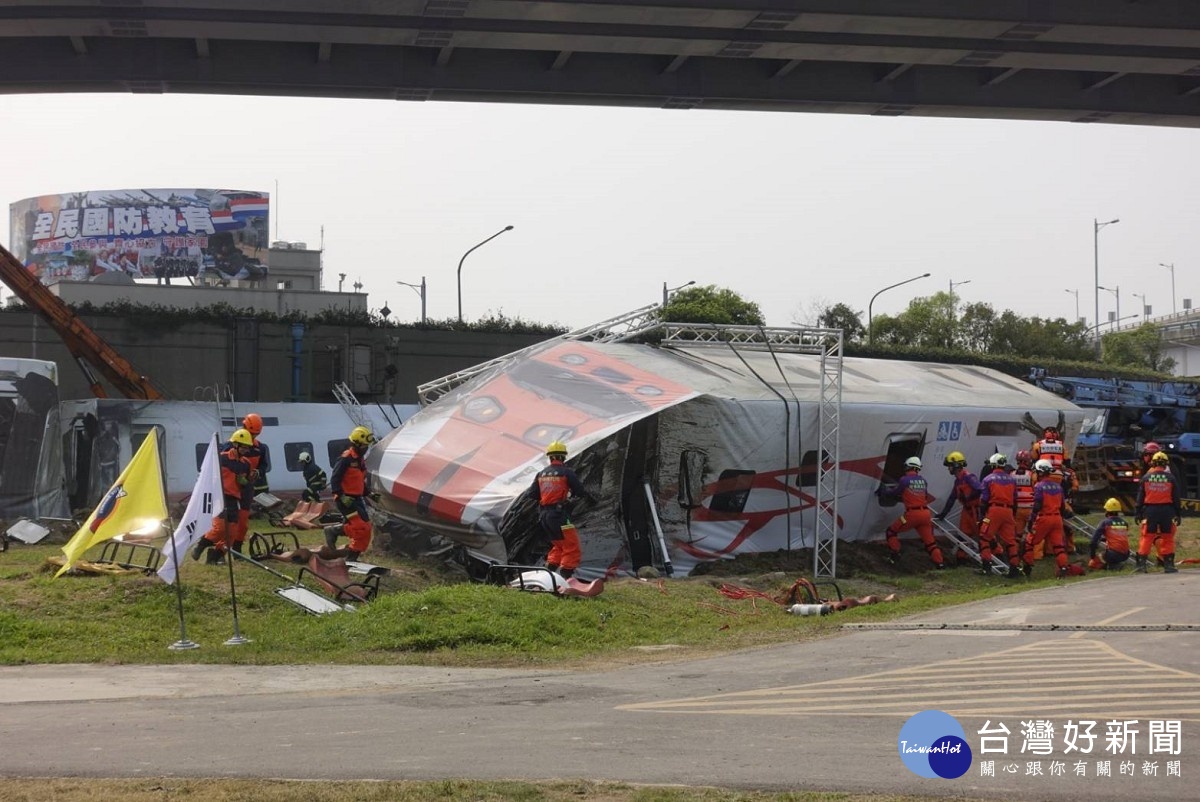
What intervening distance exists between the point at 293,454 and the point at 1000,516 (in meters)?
15.1

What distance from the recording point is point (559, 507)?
642 inches

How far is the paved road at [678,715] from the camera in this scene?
714 cm

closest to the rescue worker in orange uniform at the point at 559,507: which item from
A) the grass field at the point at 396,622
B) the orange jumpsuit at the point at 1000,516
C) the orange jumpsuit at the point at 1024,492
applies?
the grass field at the point at 396,622

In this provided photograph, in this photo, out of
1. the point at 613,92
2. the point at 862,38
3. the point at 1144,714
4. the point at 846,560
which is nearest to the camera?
the point at 1144,714

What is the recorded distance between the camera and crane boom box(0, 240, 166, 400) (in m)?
28.8

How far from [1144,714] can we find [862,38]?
32.5ft

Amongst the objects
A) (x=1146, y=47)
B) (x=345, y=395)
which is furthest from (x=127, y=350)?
(x=1146, y=47)

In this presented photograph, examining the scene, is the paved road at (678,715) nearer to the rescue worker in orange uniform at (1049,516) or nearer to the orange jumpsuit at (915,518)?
the rescue worker in orange uniform at (1049,516)

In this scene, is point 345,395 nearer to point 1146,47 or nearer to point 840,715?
point 1146,47

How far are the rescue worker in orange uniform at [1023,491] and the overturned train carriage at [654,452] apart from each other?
5.76 feet

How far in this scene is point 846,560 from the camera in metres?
20.5

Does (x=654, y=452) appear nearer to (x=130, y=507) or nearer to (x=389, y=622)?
(x=389, y=622)
